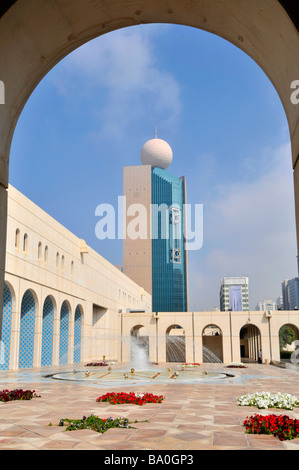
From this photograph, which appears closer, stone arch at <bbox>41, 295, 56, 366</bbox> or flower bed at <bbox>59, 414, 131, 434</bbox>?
flower bed at <bbox>59, 414, 131, 434</bbox>

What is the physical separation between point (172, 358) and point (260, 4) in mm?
48853

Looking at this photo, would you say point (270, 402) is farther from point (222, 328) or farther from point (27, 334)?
Result: point (222, 328)

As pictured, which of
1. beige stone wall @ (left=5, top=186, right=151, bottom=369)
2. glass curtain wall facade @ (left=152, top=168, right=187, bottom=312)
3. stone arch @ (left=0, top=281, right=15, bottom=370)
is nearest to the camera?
stone arch @ (left=0, top=281, right=15, bottom=370)

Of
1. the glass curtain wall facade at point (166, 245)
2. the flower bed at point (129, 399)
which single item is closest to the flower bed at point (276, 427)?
the flower bed at point (129, 399)

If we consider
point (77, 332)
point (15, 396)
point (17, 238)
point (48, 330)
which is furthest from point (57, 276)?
point (15, 396)

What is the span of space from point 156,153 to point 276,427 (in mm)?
95933

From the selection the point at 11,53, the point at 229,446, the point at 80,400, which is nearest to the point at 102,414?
the point at 80,400

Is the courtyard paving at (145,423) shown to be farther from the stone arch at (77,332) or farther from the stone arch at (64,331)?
the stone arch at (77,332)

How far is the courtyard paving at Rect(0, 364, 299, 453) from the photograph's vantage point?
22.3 feet

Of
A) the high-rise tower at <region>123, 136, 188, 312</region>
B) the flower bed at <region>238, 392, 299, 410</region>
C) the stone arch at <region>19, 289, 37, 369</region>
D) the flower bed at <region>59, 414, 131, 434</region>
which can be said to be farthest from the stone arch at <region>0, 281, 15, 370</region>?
the high-rise tower at <region>123, 136, 188, 312</region>

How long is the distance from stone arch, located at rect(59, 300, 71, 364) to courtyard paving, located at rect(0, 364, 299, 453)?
64.3ft

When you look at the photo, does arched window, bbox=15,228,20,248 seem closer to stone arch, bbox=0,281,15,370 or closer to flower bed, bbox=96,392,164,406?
stone arch, bbox=0,281,15,370

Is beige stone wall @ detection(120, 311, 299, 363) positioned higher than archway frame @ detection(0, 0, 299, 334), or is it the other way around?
archway frame @ detection(0, 0, 299, 334)

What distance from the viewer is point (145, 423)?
8695mm
